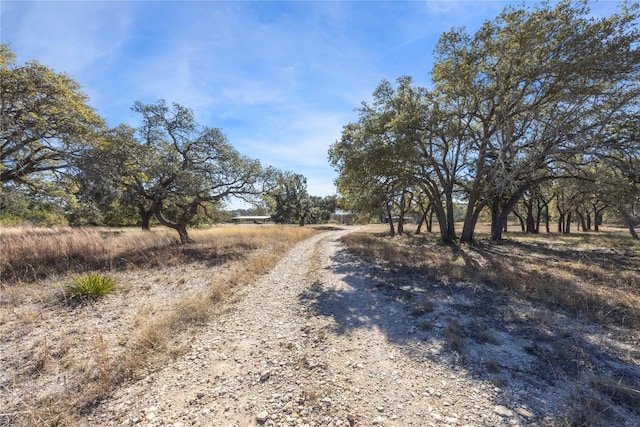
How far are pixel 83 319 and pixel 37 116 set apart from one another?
346 inches

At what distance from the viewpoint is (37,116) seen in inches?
377

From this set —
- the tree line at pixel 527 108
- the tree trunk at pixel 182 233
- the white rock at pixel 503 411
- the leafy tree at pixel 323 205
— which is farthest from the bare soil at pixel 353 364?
the leafy tree at pixel 323 205

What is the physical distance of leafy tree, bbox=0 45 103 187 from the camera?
8977 millimetres

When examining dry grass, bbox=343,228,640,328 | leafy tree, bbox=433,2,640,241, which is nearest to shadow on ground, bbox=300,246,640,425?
dry grass, bbox=343,228,640,328

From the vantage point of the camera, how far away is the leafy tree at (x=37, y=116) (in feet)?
29.5

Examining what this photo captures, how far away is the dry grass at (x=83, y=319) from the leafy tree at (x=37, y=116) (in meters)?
3.72

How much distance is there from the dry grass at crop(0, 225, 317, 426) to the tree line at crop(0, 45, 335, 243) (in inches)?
112

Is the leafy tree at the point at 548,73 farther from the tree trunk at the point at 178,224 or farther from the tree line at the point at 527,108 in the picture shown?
the tree trunk at the point at 178,224

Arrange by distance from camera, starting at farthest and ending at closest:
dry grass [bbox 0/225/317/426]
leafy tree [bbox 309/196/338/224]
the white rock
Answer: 1. leafy tree [bbox 309/196/338/224]
2. dry grass [bbox 0/225/317/426]
3. the white rock

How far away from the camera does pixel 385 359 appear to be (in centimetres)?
418

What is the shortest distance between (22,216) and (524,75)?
49592mm

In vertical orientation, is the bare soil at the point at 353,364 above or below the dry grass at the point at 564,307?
below

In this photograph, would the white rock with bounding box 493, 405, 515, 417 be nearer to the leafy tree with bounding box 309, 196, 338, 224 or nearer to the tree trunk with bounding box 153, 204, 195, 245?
the tree trunk with bounding box 153, 204, 195, 245

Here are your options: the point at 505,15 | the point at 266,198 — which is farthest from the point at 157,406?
the point at 505,15
